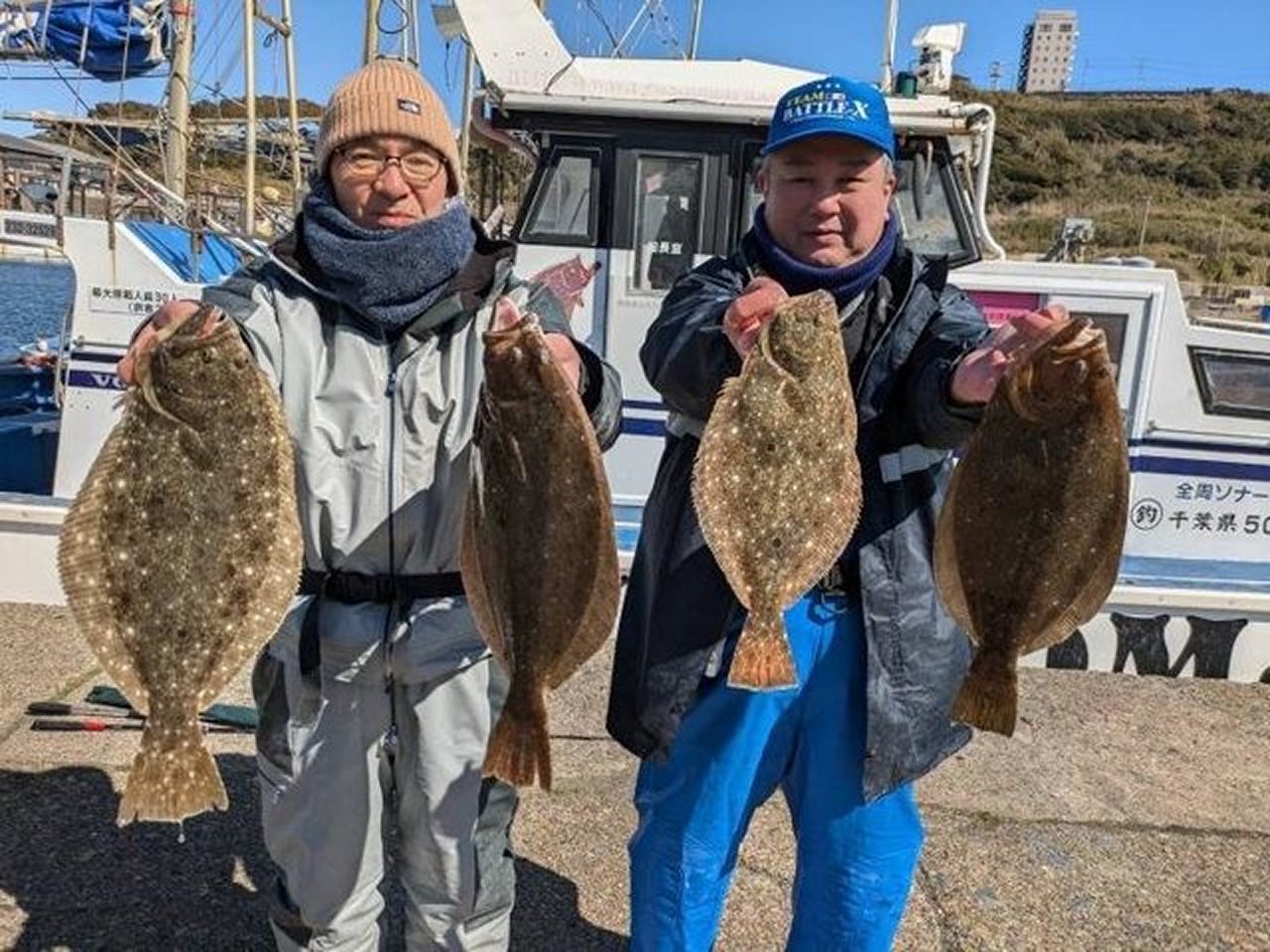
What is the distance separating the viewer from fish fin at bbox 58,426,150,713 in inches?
78.8

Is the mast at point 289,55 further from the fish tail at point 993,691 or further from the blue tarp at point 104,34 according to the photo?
the fish tail at point 993,691

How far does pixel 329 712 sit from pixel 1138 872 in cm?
292

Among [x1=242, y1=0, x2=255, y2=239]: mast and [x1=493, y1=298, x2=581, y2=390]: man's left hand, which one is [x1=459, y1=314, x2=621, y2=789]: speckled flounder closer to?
[x1=493, y1=298, x2=581, y2=390]: man's left hand

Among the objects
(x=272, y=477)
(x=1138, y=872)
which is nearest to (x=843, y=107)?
(x=272, y=477)

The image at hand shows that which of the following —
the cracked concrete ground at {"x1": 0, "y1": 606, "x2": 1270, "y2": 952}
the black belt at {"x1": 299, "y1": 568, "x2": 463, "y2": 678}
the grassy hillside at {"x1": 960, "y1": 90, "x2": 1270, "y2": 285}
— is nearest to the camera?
the black belt at {"x1": 299, "y1": 568, "x2": 463, "y2": 678}

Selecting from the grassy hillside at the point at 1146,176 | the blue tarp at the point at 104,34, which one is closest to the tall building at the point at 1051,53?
the grassy hillside at the point at 1146,176

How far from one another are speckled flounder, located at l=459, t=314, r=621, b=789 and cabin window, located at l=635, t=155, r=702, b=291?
4208 millimetres

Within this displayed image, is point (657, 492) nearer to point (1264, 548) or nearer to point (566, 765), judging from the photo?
point (566, 765)

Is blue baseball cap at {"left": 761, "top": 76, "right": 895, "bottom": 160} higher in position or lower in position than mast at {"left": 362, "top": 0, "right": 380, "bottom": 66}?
lower

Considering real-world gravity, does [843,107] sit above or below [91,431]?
above

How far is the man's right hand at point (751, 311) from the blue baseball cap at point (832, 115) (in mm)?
387

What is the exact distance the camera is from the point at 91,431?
6.20 meters

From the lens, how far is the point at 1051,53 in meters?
111

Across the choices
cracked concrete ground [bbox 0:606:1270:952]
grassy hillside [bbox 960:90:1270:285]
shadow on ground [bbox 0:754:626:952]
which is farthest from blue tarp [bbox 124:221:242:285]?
grassy hillside [bbox 960:90:1270:285]
